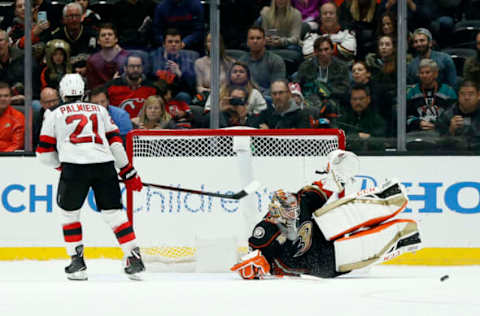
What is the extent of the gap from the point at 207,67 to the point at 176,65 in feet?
0.76

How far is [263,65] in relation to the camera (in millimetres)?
6086

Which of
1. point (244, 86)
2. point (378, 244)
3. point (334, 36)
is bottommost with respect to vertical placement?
point (378, 244)

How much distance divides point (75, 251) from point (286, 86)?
6.65ft

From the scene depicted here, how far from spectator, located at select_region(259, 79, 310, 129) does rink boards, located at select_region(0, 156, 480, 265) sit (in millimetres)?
525

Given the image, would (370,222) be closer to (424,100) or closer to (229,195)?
Answer: (229,195)

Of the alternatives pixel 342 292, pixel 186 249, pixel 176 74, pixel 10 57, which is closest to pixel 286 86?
pixel 176 74

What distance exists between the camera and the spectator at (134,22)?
20.3ft

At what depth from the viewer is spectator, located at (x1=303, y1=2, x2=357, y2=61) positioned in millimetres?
6039

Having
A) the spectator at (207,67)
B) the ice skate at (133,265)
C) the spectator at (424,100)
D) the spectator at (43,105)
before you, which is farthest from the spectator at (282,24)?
the ice skate at (133,265)

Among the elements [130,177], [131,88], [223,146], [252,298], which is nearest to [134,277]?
[130,177]

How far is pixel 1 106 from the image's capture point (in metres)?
6.17

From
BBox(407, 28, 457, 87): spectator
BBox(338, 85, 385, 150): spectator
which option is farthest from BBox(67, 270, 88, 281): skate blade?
BBox(407, 28, 457, 87): spectator

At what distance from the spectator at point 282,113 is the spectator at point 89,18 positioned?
1.25 meters

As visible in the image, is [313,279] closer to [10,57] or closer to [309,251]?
[309,251]
